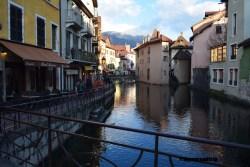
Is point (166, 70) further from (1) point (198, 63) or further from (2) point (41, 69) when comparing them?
(2) point (41, 69)

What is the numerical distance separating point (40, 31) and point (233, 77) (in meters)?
19.8

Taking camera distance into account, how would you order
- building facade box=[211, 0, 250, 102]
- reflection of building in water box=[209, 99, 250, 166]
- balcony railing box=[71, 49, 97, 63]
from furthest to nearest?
building facade box=[211, 0, 250, 102] → balcony railing box=[71, 49, 97, 63] → reflection of building in water box=[209, 99, 250, 166]

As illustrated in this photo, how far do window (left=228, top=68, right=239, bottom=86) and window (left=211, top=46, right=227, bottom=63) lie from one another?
3098 millimetres

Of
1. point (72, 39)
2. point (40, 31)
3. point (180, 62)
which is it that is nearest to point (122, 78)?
point (180, 62)

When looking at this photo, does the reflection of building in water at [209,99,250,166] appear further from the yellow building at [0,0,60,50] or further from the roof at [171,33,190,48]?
the roof at [171,33,190,48]

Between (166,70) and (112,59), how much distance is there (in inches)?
1621

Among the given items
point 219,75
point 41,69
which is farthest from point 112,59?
point 41,69

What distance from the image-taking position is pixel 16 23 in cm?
1631

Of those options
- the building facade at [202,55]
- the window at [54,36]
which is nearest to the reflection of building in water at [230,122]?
the window at [54,36]

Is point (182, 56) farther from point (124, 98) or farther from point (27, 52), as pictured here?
point (27, 52)

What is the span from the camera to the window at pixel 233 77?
31.1 metres

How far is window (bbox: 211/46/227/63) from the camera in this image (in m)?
36.3

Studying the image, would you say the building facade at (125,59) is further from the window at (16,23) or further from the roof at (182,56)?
the window at (16,23)

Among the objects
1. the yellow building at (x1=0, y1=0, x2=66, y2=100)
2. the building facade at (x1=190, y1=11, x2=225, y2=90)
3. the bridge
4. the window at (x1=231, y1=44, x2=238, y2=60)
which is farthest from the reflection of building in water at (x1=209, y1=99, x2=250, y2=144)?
A: the bridge
